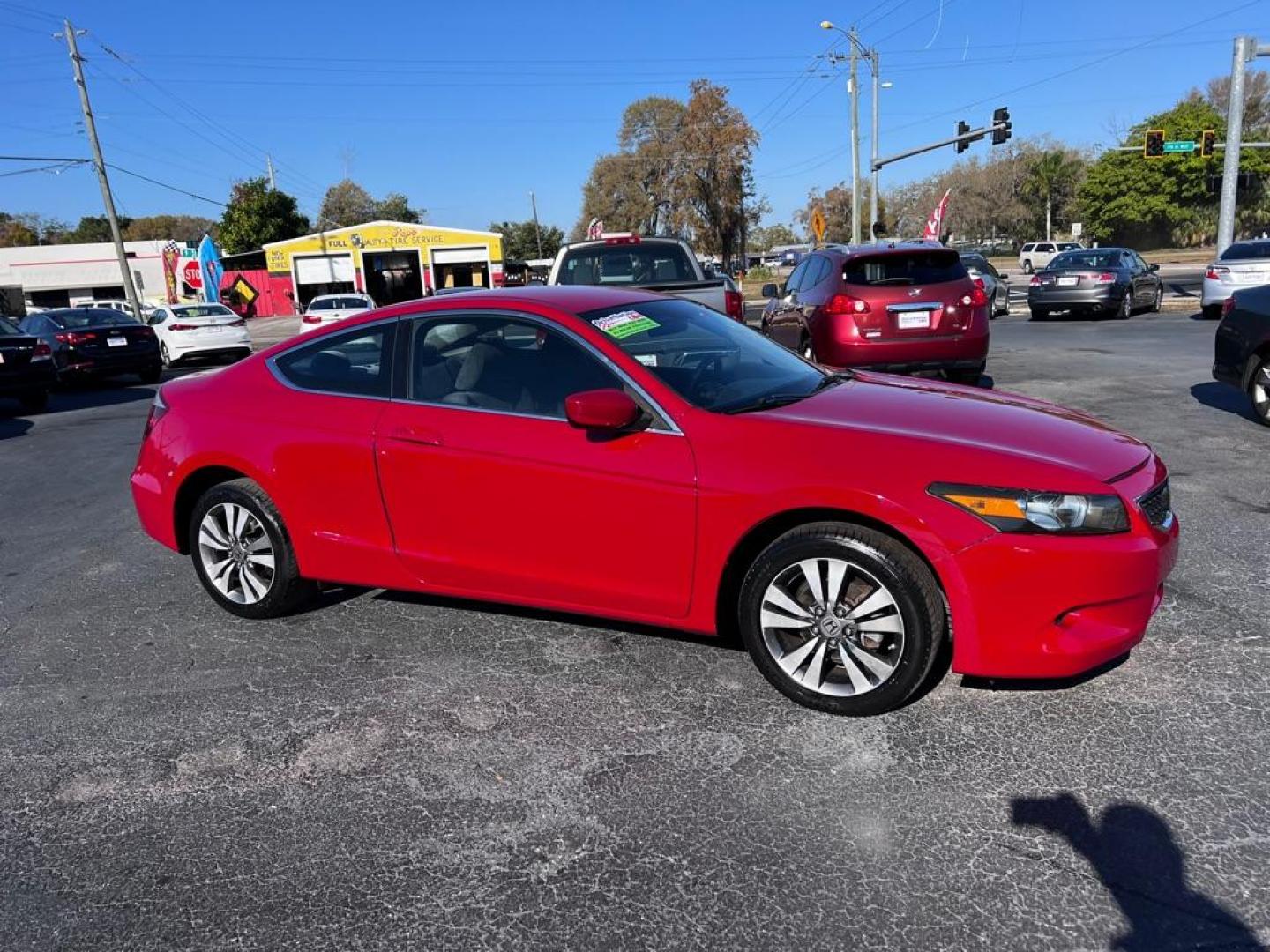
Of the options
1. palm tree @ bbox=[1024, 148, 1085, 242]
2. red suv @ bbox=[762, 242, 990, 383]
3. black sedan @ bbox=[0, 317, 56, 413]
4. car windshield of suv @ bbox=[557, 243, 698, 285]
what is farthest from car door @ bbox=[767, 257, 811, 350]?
palm tree @ bbox=[1024, 148, 1085, 242]

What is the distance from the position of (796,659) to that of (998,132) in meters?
28.3

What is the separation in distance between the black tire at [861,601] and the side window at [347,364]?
6.47 ft

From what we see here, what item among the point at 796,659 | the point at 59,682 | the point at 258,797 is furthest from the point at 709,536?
the point at 59,682

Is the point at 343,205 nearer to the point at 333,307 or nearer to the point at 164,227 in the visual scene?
the point at 164,227

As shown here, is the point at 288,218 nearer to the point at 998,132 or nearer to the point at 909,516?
the point at 998,132

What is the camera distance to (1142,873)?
256cm

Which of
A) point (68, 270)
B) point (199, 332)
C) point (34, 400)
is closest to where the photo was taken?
point (34, 400)

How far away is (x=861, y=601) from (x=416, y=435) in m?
2.00

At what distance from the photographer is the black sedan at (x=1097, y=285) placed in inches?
759

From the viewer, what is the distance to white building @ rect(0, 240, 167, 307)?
198 feet

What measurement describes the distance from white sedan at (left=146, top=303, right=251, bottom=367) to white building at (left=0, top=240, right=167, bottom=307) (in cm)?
4534

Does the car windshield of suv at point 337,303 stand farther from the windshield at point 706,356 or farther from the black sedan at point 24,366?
the windshield at point 706,356

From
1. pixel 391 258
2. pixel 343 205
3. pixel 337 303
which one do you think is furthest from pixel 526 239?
pixel 337 303

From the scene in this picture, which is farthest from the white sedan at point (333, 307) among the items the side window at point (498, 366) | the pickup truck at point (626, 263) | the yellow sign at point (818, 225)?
the side window at point (498, 366)
